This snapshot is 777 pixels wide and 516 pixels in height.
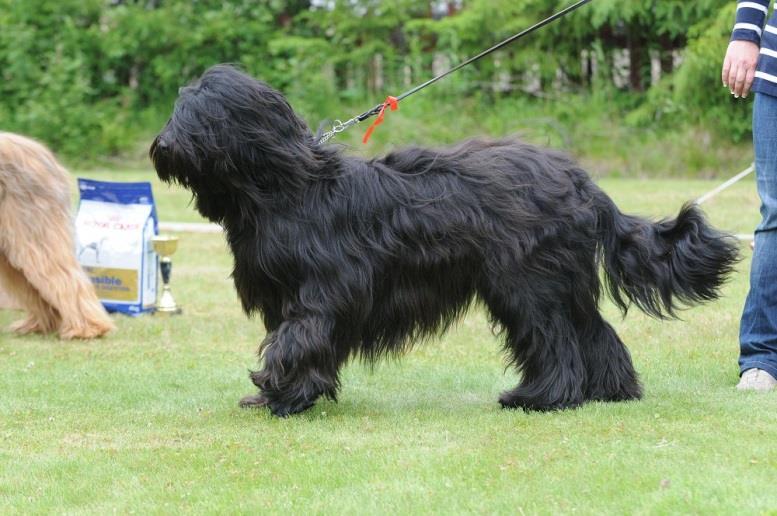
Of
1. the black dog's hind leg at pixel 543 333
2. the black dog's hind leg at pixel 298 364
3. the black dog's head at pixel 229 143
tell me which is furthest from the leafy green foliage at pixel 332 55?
the black dog's hind leg at pixel 298 364

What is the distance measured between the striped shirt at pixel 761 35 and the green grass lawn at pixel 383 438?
4.19ft

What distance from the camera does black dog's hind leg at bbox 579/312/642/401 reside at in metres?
4.72

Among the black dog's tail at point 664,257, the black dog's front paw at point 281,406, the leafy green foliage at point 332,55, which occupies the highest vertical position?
the black dog's tail at point 664,257

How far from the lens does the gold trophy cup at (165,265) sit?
7.46 meters

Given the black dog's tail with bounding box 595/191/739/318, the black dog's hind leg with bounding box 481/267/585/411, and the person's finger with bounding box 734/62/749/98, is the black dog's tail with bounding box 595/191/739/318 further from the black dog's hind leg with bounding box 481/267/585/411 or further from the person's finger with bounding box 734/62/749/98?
the person's finger with bounding box 734/62/749/98

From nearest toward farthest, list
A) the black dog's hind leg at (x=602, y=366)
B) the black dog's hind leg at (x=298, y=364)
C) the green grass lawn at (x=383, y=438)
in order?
1. the green grass lawn at (x=383, y=438)
2. the black dog's hind leg at (x=298, y=364)
3. the black dog's hind leg at (x=602, y=366)

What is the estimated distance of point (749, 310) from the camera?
4.97 m

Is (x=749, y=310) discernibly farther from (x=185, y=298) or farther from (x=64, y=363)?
(x=185, y=298)

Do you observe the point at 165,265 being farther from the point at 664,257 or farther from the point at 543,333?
the point at 664,257

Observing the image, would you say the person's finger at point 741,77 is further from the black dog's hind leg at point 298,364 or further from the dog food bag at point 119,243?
the dog food bag at point 119,243

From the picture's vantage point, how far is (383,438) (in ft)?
14.0

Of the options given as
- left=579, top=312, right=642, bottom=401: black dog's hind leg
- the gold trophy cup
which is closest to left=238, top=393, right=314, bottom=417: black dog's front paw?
left=579, top=312, right=642, bottom=401: black dog's hind leg

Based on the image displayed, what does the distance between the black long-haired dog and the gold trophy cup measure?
2865 millimetres

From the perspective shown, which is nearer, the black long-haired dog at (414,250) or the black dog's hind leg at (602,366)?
the black long-haired dog at (414,250)
